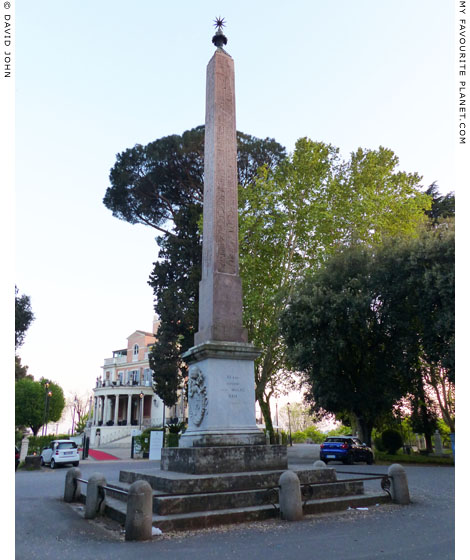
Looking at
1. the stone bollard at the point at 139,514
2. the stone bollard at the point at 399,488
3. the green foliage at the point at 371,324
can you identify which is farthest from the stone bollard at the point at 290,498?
the green foliage at the point at 371,324

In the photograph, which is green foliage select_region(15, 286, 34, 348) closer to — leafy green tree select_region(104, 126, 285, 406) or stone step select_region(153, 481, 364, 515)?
leafy green tree select_region(104, 126, 285, 406)

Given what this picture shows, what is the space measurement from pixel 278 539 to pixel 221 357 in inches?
128

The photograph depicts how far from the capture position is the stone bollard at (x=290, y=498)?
6.71m

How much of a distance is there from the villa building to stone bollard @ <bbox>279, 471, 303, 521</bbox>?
39.4m

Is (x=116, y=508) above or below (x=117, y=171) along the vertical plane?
below

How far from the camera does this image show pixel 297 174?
Result: 24.3 m

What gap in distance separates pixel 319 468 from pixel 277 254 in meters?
17.1

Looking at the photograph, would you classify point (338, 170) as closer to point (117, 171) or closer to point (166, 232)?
point (166, 232)

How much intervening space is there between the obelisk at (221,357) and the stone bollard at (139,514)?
1.56 meters

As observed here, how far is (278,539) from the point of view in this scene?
18.5 ft

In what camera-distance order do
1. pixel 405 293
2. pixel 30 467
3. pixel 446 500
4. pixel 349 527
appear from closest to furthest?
pixel 349 527
pixel 446 500
pixel 405 293
pixel 30 467

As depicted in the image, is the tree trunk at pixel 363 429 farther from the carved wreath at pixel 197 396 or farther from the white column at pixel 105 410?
the white column at pixel 105 410

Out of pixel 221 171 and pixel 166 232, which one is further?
pixel 166 232

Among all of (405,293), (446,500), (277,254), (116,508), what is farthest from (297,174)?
(116,508)
